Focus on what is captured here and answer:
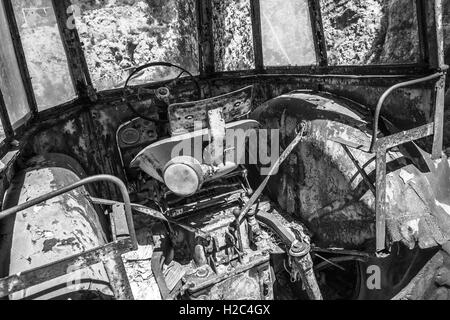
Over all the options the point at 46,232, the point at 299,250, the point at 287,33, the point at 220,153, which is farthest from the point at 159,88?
the point at 299,250

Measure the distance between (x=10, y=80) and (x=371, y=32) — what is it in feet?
6.64

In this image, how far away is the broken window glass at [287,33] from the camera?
246 cm

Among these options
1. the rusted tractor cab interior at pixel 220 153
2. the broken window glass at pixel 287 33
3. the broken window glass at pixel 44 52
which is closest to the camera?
the rusted tractor cab interior at pixel 220 153

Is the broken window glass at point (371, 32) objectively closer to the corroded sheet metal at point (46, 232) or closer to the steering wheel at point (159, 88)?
the steering wheel at point (159, 88)

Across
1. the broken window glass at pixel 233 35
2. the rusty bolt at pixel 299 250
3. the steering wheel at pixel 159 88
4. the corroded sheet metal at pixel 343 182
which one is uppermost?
the broken window glass at pixel 233 35

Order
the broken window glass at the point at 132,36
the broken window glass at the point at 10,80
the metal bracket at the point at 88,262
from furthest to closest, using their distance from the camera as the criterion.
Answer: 1. the broken window glass at the point at 132,36
2. the broken window glass at the point at 10,80
3. the metal bracket at the point at 88,262

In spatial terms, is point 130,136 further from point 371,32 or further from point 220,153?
point 371,32

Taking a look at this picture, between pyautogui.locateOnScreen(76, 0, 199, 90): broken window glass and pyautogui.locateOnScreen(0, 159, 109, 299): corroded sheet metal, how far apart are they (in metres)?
1.03

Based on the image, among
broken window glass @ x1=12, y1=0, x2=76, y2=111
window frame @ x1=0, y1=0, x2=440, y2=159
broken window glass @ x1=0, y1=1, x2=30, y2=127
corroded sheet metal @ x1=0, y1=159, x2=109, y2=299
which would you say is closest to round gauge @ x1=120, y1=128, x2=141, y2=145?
window frame @ x1=0, y1=0, x2=440, y2=159

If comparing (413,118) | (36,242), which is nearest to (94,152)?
(36,242)

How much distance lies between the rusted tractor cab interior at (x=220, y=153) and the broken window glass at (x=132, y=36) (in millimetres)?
10

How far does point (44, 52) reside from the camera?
2365 millimetres

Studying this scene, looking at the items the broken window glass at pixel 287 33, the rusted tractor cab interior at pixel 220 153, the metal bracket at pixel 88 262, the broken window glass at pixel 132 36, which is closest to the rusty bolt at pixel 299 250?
the rusted tractor cab interior at pixel 220 153

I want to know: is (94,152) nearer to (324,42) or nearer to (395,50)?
(324,42)
